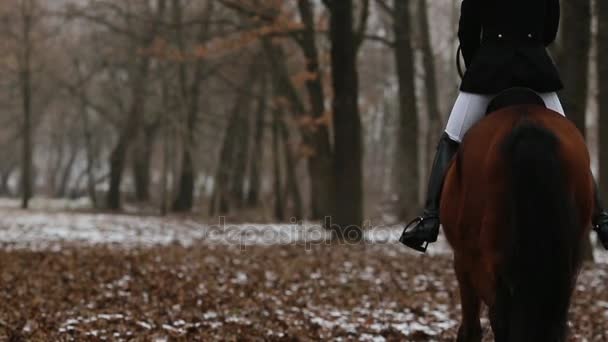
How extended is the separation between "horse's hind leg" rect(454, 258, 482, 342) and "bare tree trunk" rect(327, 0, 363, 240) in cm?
1185

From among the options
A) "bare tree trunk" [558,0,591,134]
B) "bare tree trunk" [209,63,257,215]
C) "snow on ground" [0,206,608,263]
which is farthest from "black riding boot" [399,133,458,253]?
"bare tree trunk" [209,63,257,215]

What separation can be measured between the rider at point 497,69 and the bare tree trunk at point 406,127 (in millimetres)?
17818

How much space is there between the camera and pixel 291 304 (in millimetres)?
9945

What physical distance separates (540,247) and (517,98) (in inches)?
49.7

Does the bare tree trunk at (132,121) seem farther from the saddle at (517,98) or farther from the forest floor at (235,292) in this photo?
the saddle at (517,98)

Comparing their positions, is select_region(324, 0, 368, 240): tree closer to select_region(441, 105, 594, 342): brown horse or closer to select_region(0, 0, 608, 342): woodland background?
select_region(0, 0, 608, 342): woodland background

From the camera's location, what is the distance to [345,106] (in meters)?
17.2

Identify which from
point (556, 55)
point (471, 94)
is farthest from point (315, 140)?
point (471, 94)

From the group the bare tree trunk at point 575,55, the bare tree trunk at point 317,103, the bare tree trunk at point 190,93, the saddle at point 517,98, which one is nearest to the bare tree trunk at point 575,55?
the bare tree trunk at point 575,55

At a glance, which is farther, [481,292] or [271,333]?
[271,333]

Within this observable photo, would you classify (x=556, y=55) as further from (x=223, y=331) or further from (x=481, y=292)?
(x=481, y=292)

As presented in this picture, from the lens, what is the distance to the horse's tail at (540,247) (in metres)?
3.76

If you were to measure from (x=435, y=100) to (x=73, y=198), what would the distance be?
127 ft

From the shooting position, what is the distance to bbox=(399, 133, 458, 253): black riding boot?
16.8ft
